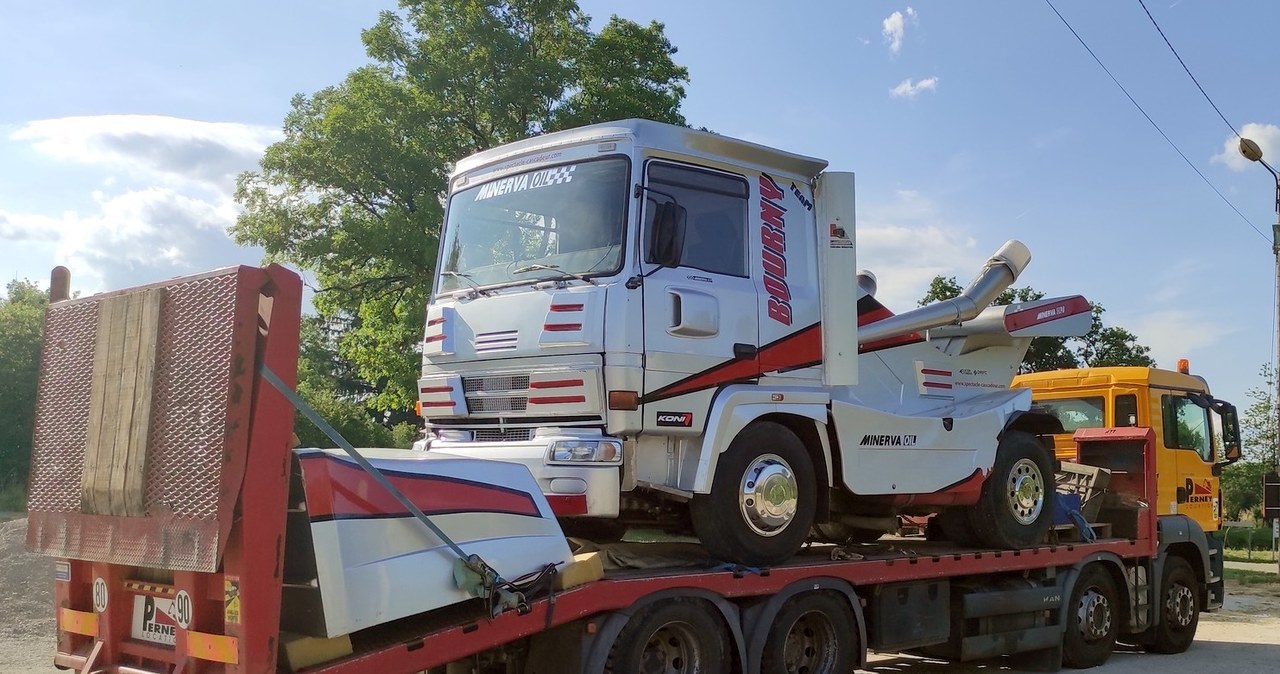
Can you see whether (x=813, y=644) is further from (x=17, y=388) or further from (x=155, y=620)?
(x=17, y=388)

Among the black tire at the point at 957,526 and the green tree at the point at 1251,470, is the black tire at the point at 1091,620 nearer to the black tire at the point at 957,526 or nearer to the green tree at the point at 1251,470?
the black tire at the point at 957,526

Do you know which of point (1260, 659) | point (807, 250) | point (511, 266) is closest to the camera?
point (511, 266)

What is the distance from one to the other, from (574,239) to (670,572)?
6.74 ft

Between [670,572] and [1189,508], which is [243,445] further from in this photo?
[1189,508]

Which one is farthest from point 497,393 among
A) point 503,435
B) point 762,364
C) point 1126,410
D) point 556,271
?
point 1126,410

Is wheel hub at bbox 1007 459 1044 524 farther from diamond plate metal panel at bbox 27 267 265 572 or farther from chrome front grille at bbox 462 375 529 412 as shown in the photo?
diamond plate metal panel at bbox 27 267 265 572

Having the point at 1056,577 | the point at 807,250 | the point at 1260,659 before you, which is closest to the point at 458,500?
the point at 807,250

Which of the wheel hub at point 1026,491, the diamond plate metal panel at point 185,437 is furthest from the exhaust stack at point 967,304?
the diamond plate metal panel at point 185,437

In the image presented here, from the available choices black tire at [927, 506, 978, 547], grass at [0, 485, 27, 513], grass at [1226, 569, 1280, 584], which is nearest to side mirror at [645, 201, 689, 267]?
black tire at [927, 506, 978, 547]

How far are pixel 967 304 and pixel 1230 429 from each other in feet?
16.2

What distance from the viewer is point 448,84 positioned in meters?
20.2

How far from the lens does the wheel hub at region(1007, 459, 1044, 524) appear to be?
9.01m

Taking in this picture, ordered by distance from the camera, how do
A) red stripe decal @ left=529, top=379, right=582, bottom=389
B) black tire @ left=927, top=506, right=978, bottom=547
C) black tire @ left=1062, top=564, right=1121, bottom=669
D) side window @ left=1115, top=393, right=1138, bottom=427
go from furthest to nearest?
side window @ left=1115, top=393, right=1138, bottom=427 < black tire @ left=1062, top=564, right=1121, bottom=669 < black tire @ left=927, top=506, right=978, bottom=547 < red stripe decal @ left=529, top=379, right=582, bottom=389

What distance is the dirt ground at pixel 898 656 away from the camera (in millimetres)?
9992
